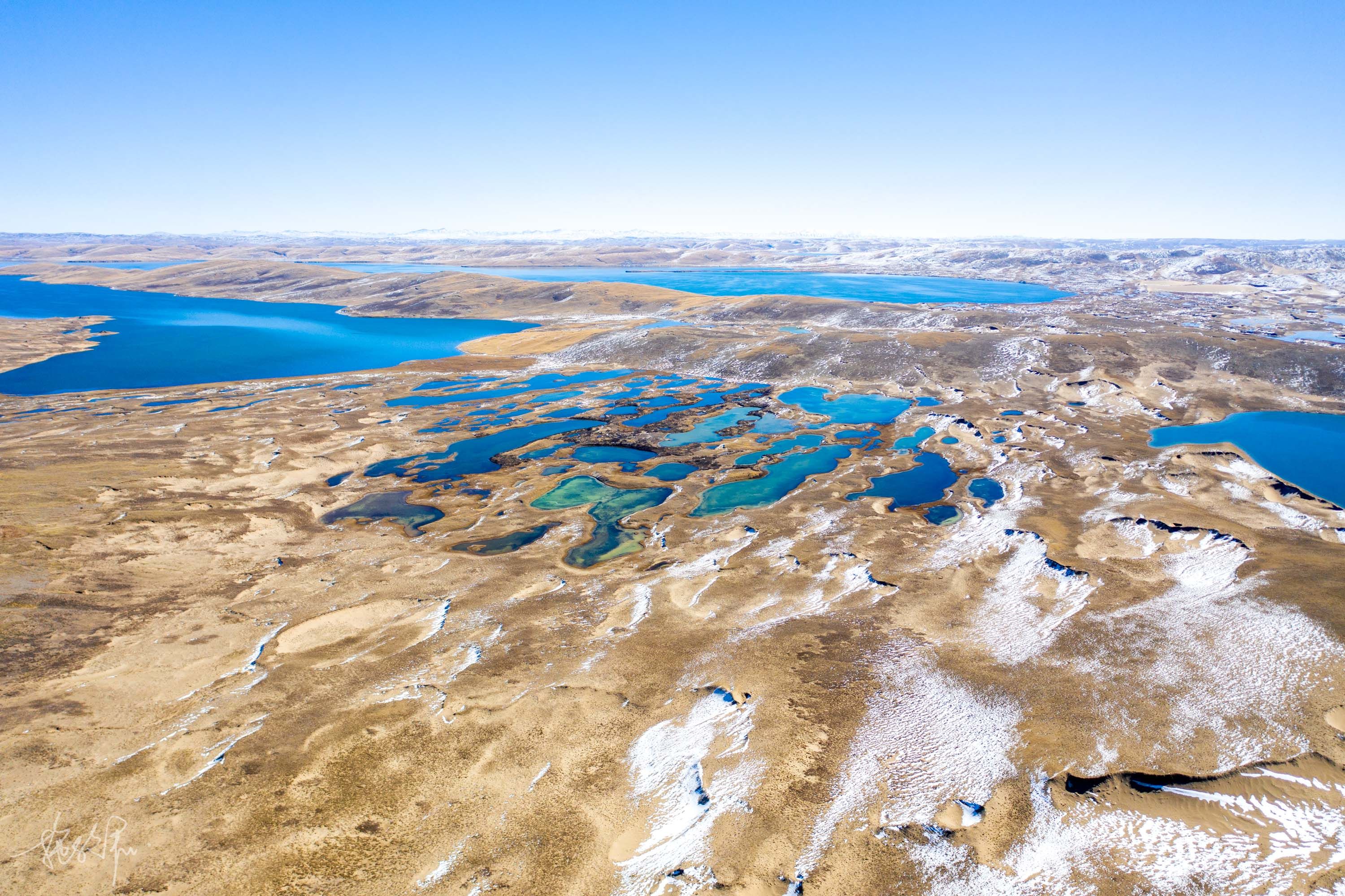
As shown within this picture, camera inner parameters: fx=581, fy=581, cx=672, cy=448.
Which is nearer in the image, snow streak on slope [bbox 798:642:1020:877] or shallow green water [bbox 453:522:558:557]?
snow streak on slope [bbox 798:642:1020:877]

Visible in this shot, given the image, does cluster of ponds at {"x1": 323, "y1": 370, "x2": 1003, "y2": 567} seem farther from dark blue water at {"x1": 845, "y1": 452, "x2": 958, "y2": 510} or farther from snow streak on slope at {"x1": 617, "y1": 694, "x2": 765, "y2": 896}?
snow streak on slope at {"x1": 617, "y1": 694, "x2": 765, "y2": 896}

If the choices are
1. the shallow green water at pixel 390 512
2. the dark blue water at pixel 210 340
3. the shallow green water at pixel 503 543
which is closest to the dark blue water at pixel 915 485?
the shallow green water at pixel 503 543

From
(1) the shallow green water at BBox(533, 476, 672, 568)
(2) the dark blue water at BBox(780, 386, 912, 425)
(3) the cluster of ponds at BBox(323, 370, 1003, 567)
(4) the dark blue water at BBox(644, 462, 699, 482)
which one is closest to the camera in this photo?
(1) the shallow green water at BBox(533, 476, 672, 568)

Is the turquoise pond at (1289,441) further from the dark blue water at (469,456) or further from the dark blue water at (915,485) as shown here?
the dark blue water at (469,456)

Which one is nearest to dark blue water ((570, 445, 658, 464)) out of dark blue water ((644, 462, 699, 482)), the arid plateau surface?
the arid plateau surface

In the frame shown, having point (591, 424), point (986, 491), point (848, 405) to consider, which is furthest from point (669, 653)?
point (848, 405)

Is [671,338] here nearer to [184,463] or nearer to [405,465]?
[405,465]

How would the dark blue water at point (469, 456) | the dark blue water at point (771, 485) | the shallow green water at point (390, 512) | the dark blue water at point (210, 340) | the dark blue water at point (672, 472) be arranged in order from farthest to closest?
the dark blue water at point (210, 340)
the dark blue water at point (469, 456)
the dark blue water at point (672, 472)
the dark blue water at point (771, 485)
the shallow green water at point (390, 512)
